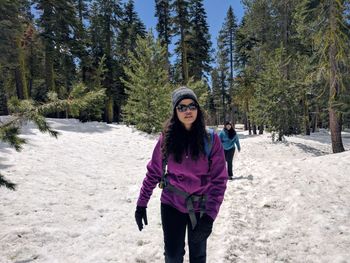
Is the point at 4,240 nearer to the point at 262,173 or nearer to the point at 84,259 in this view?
the point at 84,259

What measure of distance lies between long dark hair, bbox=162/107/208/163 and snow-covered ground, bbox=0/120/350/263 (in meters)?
2.67

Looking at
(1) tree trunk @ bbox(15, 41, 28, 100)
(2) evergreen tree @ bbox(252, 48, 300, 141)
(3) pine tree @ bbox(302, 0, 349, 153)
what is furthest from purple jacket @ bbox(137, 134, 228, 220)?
(1) tree trunk @ bbox(15, 41, 28, 100)

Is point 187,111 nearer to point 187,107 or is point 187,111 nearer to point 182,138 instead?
point 187,107

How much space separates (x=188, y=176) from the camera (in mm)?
3172

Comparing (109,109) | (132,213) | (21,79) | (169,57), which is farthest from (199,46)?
(132,213)

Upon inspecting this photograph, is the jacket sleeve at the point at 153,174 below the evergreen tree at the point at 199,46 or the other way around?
below

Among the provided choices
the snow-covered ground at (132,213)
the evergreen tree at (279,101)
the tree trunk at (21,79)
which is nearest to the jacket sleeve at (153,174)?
the snow-covered ground at (132,213)

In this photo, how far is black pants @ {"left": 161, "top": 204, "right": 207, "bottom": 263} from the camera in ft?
10.4

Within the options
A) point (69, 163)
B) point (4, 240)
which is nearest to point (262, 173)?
point (69, 163)

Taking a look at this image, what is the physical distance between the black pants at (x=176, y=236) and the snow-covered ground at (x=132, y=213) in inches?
79.6

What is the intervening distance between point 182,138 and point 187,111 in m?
0.29

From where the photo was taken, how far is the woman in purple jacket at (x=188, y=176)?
3.13 m

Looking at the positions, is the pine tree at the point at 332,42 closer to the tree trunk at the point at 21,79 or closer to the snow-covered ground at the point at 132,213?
the snow-covered ground at the point at 132,213

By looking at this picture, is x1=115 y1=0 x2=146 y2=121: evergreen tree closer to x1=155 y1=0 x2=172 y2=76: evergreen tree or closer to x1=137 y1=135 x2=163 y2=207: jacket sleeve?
x1=155 y1=0 x2=172 y2=76: evergreen tree
